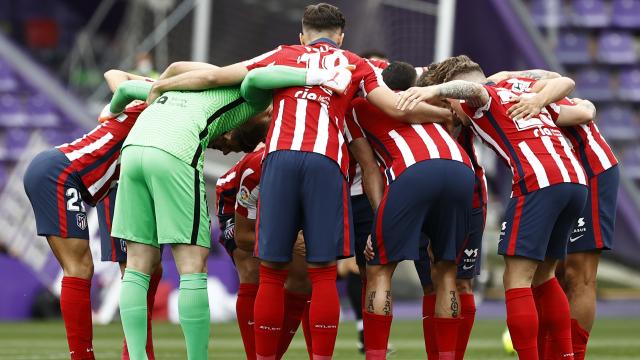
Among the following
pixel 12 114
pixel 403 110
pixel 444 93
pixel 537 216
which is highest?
pixel 444 93

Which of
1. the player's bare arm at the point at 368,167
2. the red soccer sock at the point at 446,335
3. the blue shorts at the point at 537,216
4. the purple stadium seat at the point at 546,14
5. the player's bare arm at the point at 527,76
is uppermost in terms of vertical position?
the purple stadium seat at the point at 546,14

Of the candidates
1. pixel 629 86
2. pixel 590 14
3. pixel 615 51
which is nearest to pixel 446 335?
pixel 629 86

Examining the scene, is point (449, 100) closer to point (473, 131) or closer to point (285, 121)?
point (473, 131)

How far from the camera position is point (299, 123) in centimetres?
651

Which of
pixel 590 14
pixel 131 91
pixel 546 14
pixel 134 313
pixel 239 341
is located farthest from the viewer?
pixel 590 14

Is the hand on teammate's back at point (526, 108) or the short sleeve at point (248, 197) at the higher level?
the hand on teammate's back at point (526, 108)

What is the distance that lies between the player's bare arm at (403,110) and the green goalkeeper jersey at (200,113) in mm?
489

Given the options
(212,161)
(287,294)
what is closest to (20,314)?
(212,161)

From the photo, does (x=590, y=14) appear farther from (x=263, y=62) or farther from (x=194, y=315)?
(x=194, y=315)

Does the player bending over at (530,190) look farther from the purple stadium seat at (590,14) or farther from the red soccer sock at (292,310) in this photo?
the purple stadium seat at (590,14)

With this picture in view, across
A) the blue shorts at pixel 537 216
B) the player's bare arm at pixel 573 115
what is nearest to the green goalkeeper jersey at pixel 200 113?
the blue shorts at pixel 537 216

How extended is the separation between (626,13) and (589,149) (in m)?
16.4

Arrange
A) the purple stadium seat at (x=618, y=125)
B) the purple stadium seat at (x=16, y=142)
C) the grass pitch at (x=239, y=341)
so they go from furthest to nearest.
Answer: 1. the purple stadium seat at (x=618, y=125)
2. the purple stadium seat at (x=16, y=142)
3. the grass pitch at (x=239, y=341)

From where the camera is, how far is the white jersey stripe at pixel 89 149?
23.5 feet
